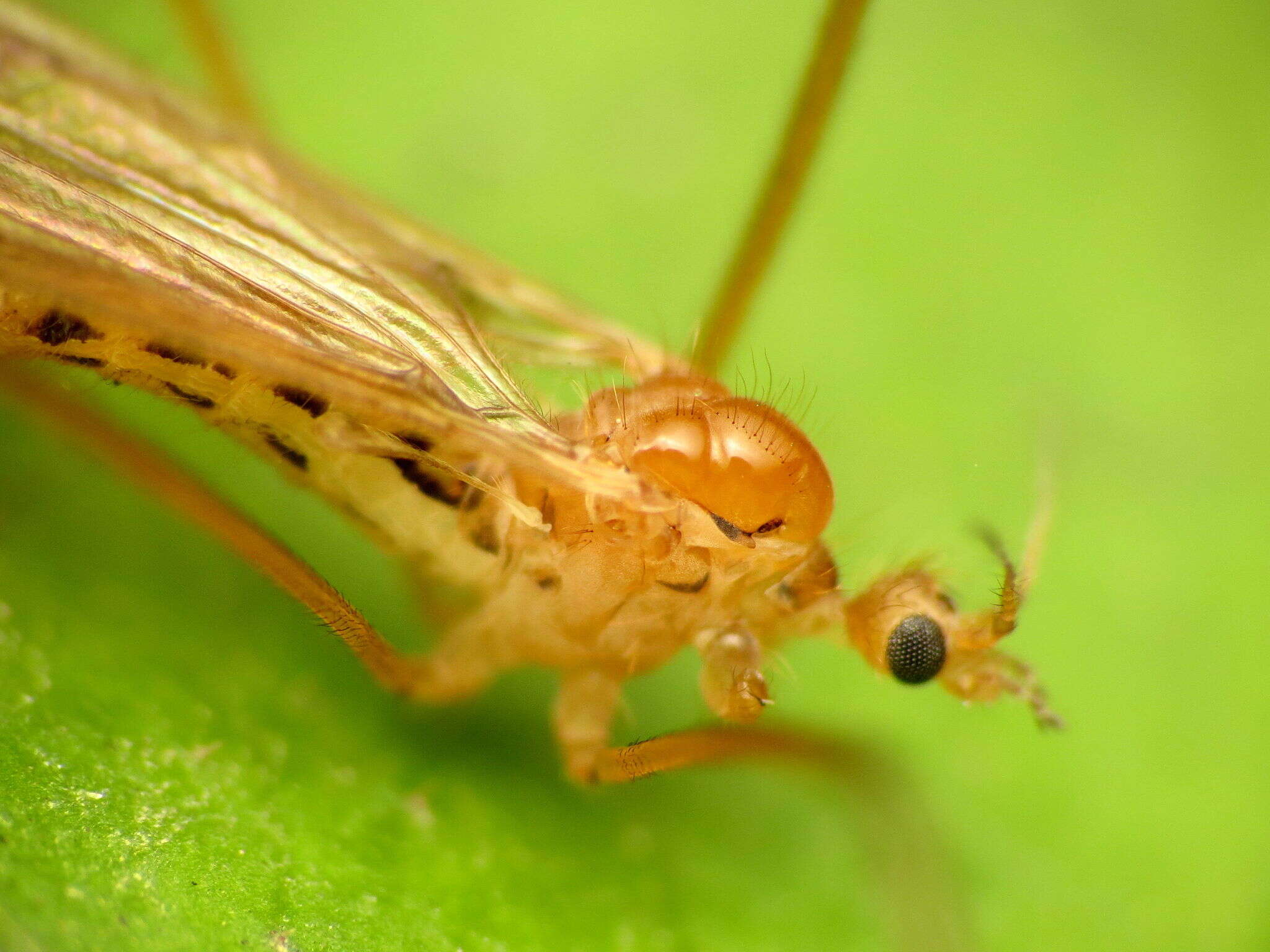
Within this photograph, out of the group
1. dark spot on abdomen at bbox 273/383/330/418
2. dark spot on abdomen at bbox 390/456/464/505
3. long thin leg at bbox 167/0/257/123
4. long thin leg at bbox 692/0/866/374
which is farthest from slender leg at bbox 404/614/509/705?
long thin leg at bbox 167/0/257/123

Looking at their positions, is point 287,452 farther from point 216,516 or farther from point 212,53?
point 212,53

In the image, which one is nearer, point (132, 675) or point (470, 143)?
point (132, 675)

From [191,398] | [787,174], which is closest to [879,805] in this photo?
[787,174]

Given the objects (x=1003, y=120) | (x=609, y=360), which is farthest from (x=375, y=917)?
(x=1003, y=120)

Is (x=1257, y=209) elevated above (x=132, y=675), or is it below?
above

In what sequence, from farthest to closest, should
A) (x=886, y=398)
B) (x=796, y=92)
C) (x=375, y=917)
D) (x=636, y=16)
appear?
1. (x=636, y=16)
2. (x=886, y=398)
3. (x=796, y=92)
4. (x=375, y=917)

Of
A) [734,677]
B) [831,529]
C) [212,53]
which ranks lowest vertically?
[734,677]

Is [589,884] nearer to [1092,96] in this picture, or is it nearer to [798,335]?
[798,335]
